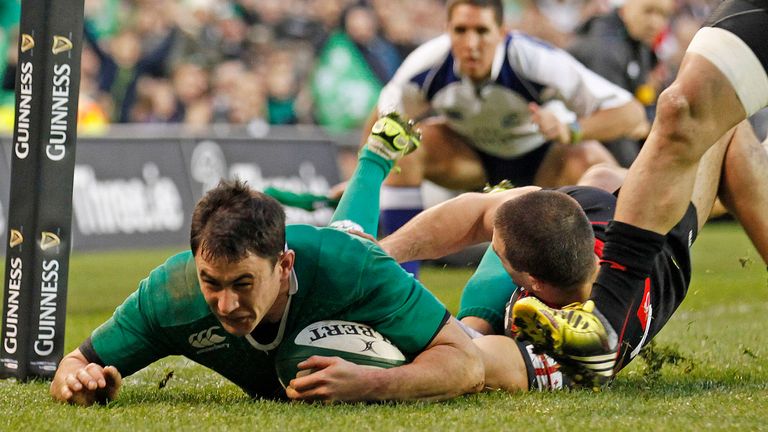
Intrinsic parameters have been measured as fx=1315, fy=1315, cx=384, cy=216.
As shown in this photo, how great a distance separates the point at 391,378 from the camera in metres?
4.58

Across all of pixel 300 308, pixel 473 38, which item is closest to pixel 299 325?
pixel 300 308

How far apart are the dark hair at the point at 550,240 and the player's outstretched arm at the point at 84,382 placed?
1555 mm

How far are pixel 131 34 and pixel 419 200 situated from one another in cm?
812

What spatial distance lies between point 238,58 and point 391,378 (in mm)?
13492

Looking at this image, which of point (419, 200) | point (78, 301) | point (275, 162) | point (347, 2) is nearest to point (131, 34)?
point (275, 162)

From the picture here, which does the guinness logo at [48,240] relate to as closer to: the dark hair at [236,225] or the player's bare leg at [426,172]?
the dark hair at [236,225]

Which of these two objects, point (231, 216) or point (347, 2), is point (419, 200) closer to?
point (231, 216)

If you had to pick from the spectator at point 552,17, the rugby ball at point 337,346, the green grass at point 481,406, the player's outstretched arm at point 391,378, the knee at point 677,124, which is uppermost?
the spectator at point 552,17

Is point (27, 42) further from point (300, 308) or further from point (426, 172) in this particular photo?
point (426, 172)

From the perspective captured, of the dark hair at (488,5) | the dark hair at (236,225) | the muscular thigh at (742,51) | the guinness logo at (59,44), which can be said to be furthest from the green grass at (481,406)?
the dark hair at (488,5)

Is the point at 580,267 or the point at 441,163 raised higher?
the point at 441,163

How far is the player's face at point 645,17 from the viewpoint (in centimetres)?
1109

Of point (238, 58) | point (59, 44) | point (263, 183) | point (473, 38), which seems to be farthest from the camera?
point (238, 58)

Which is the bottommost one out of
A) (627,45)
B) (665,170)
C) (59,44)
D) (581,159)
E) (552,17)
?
(581,159)
